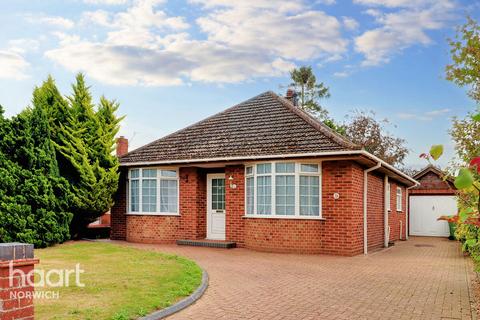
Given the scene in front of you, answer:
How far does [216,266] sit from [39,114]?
28.5 ft

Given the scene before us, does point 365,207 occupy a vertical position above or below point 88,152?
below

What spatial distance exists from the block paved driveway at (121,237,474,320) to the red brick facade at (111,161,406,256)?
702mm

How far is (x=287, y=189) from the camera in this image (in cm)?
1398

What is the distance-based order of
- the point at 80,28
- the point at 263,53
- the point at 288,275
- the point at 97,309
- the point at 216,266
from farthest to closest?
the point at 263,53 < the point at 80,28 < the point at 216,266 < the point at 288,275 < the point at 97,309

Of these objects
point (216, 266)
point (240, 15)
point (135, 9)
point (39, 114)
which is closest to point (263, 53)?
point (240, 15)

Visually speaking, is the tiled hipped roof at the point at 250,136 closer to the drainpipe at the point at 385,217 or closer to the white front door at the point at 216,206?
the white front door at the point at 216,206

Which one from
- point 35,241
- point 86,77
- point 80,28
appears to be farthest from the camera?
point 86,77

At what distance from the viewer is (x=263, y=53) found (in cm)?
2030

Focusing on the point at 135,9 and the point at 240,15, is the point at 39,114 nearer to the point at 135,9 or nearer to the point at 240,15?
the point at 135,9

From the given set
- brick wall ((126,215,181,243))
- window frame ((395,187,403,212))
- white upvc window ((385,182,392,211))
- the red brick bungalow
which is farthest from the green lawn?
window frame ((395,187,403,212))

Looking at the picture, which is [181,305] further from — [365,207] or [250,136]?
[250,136]

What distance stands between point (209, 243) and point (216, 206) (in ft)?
5.53

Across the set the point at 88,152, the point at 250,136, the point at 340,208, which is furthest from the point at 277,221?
the point at 88,152

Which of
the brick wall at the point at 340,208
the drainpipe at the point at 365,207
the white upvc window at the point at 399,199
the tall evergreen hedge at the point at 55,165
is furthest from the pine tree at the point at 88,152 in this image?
the white upvc window at the point at 399,199
